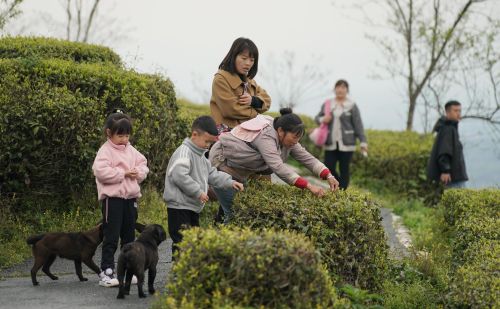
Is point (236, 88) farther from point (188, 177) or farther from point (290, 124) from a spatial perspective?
point (188, 177)

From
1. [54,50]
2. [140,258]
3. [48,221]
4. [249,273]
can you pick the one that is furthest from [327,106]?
[249,273]

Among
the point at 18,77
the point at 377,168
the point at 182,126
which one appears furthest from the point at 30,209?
the point at 377,168

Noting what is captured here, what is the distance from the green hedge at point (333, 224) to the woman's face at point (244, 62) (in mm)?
1545

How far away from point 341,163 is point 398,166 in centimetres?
408

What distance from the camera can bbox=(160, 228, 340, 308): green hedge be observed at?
5.59m

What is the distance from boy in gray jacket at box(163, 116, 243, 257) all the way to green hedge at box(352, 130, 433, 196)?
10336mm

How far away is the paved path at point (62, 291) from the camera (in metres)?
6.91

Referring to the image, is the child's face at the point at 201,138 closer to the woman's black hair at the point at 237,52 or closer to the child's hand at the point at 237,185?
the child's hand at the point at 237,185

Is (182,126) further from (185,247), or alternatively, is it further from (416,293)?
(185,247)

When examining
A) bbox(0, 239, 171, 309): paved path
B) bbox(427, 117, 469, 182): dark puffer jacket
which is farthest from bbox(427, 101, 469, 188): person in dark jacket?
bbox(0, 239, 171, 309): paved path

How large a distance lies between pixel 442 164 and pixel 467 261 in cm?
599

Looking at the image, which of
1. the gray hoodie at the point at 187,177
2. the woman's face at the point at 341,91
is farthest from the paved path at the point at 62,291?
the woman's face at the point at 341,91

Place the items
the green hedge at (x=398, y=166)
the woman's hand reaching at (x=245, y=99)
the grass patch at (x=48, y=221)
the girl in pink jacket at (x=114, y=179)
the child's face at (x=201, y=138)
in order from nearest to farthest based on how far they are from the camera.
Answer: the child's face at (x=201, y=138)
the girl in pink jacket at (x=114, y=179)
the woman's hand reaching at (x=245, y=99)
the grass patch at (x=48, y=221)
the green hedge at (x=398, y=166)

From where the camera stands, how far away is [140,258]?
684cm
